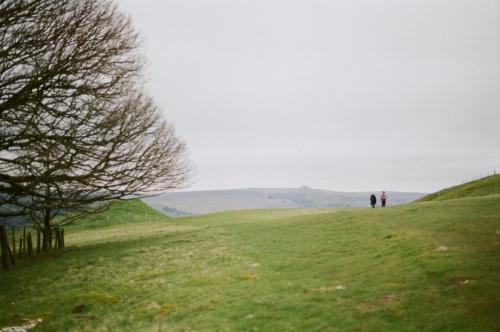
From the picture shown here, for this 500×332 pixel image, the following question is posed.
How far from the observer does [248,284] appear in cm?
1973

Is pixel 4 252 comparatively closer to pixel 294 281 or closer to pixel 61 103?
→ pixel 61 103

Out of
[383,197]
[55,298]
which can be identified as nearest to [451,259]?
[55,298]

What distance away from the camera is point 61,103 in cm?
2434

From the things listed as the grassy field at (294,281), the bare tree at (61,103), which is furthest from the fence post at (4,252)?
the bare tree at (61,103)

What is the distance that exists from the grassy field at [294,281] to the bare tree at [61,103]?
5318mm

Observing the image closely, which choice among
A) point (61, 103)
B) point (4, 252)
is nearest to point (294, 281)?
point (61, 103)

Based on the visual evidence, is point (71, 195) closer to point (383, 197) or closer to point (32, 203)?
point (32, 203)

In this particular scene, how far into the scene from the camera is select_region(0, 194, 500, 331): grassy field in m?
14.0

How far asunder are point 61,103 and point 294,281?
1571cm

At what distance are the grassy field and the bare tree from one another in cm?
532

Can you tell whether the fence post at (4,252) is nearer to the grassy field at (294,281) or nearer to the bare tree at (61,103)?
the grassy field at (294,281)

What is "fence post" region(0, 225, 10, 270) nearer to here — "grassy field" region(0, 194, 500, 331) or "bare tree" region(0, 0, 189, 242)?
"grassy field" region(0, 194, 500, 331)

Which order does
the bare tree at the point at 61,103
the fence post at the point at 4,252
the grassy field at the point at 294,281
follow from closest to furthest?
the grassy field at the point at 294,281 → the bare tree at the point at 61,103 → the fence post at the point at 4,252

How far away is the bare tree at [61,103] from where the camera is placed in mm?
21766
